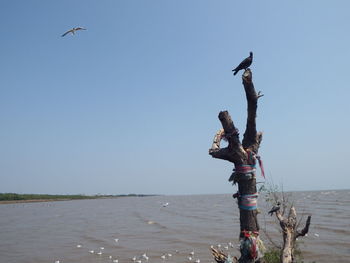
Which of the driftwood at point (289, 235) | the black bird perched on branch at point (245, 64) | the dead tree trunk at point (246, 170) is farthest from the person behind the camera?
the driftwood at point (289, 235)

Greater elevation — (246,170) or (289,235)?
(246,170)

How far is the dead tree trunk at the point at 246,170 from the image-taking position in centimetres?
503

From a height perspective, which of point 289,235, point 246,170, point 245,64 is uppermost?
point 245,64

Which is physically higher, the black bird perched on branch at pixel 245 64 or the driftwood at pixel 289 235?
the black bird perched on branch at pixel 245 64

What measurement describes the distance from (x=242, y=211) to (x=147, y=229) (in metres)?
19.5

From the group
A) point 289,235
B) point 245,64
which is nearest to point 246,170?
point 245,64

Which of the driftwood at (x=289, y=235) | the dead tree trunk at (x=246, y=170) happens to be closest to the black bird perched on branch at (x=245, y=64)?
the dead tree trunk at (x=246, y=170)

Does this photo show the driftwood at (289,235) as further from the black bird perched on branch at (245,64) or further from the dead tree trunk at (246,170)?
the black bird perched on branch at (245,64)

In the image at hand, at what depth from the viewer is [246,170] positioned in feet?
17.1

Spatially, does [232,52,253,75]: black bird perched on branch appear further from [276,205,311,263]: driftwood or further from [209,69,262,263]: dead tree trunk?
[276,205,311,263]: driftwood

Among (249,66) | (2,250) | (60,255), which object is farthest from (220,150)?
(2,250)

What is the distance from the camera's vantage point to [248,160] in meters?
5.26

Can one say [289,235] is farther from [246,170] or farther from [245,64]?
[245,64]

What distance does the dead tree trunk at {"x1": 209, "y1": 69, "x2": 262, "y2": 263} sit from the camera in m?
5.03
